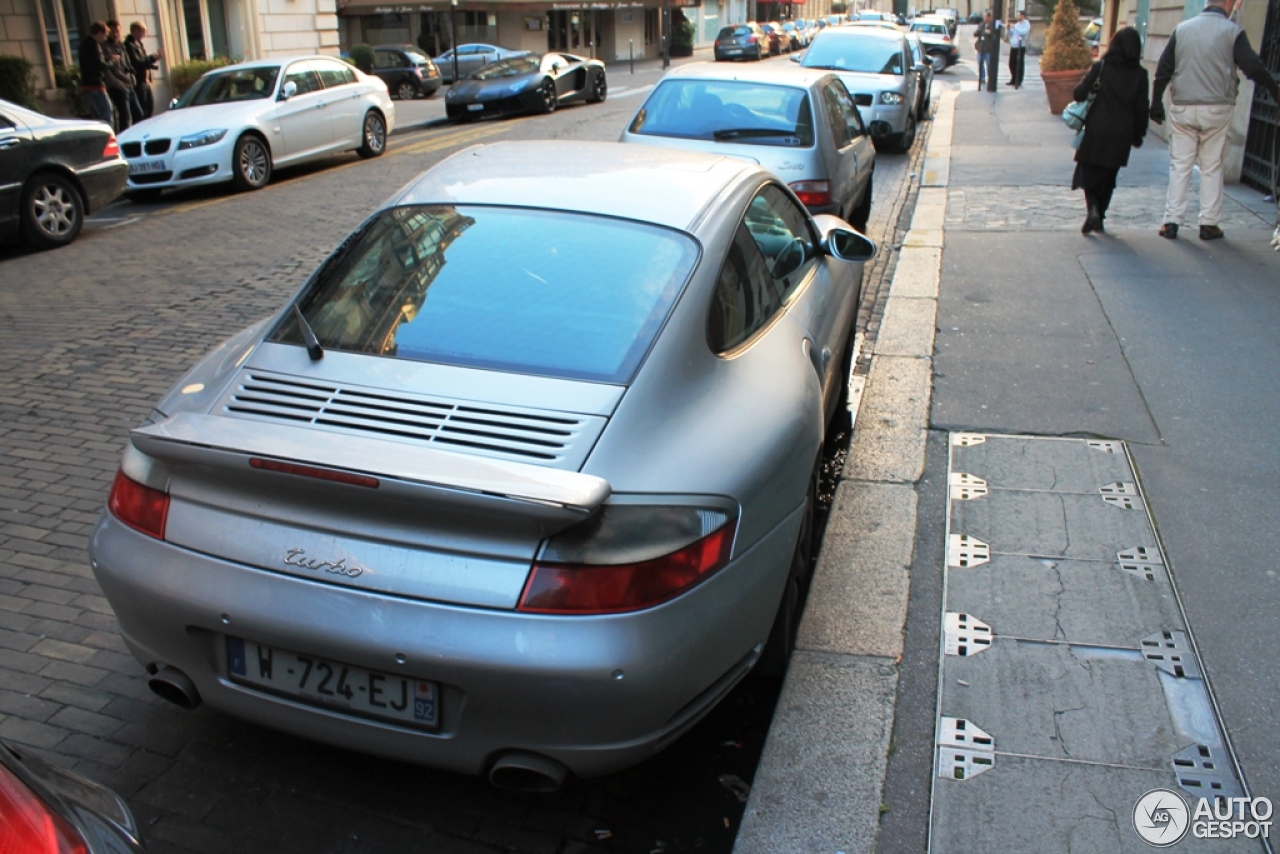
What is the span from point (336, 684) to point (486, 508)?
0.62 m

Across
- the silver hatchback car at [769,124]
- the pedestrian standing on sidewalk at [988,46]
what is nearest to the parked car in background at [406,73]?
the pedestrian standing on sidewalk at [988,46]

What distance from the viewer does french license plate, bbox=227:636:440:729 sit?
2734 mm

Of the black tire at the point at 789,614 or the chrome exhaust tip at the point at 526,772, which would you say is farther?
the black tire at the point at 789,614

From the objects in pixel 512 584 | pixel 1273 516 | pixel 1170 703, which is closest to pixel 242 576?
pixel 512 584

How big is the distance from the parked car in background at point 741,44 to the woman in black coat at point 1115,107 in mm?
43939

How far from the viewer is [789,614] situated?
362 cm

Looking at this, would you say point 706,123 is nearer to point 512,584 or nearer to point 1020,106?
point 512,584

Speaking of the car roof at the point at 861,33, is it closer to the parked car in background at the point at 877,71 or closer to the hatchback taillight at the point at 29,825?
the parked car in background at the point at 877,71

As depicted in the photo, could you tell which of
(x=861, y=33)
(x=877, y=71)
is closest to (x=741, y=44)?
(x=861, y=33)

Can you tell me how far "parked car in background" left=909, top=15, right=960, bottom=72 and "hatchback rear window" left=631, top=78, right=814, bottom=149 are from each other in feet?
103

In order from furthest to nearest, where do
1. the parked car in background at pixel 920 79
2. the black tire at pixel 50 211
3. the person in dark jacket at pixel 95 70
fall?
the parked car in background at pixel 920 79 → the person in dark jacket at pixel 95 70 → the black tire at pixel 50 211

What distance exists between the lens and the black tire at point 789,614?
11.6 feet

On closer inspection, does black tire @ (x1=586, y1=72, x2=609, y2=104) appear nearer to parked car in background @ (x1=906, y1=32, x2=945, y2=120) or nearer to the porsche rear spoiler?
parked car in background @ (x1=906, y1=32, x2=945, y2=120)

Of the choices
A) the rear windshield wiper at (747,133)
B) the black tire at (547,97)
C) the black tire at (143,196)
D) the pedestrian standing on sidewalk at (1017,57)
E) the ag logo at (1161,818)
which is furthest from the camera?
the pedestrian standing on sidewalk at (1017,57)
